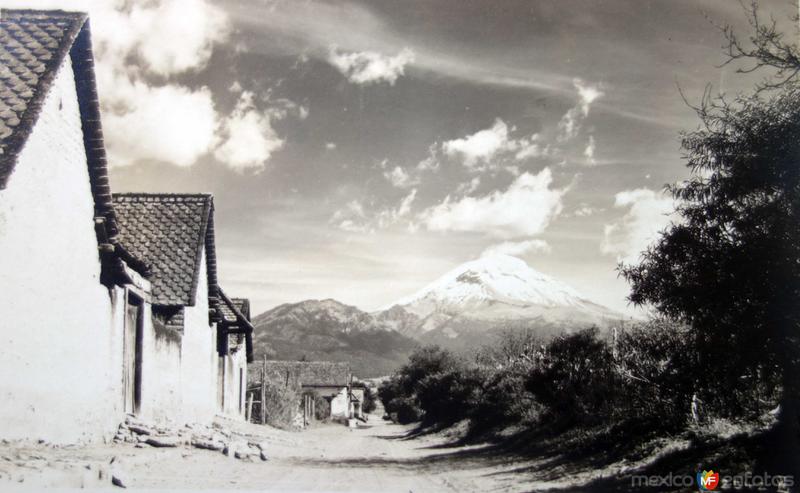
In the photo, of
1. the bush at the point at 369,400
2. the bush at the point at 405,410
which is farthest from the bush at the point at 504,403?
the bush at the point at 369,400

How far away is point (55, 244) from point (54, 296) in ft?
2.94

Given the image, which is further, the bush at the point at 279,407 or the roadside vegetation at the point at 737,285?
the bush at the point at 279,407

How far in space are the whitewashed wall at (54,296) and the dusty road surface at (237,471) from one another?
689 millimetres

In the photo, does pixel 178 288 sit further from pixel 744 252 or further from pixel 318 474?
pixel 744 252

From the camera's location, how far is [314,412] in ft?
219

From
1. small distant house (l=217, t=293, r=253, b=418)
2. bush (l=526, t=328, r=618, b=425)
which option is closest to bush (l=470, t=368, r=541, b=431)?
bush (l=526, t=328, r=618, b=425)

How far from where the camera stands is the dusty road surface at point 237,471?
8852mm

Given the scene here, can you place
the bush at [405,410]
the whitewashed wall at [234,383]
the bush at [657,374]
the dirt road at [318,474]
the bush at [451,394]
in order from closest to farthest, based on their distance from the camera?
1. the dirt road at [318,474]
2. the bush at [657,374]
3. the whitewashed wall at [234,383]
4. the bush at [451,394]
5. the bush at [405,410]

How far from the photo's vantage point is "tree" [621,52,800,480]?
965cm

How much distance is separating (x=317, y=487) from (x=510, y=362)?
69.2ft

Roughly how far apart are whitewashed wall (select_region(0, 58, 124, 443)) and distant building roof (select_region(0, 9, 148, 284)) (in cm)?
29

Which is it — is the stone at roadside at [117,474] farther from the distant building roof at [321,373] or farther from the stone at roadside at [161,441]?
the distant building roof at [321,373]

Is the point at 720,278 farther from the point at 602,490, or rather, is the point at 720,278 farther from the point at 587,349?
the point at 587,349

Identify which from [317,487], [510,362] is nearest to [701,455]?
[317,487]
